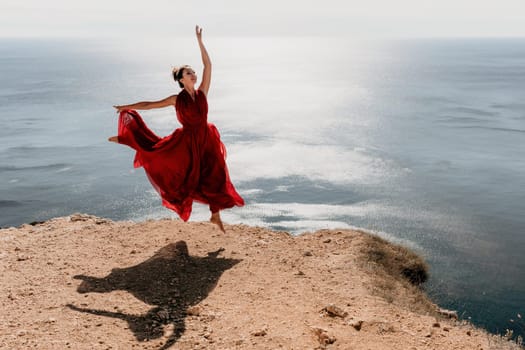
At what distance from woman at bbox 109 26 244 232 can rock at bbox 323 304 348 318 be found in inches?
116

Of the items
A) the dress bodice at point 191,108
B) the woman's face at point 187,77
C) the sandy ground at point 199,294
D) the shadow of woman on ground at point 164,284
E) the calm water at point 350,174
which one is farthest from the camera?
the calm water at point 350,174

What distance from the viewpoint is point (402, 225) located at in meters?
22.5

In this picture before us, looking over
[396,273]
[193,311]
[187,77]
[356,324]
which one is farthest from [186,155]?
[396,273]

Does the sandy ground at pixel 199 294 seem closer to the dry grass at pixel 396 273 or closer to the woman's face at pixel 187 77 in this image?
the dry grass at pixel 396 273

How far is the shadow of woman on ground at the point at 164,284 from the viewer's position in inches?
264

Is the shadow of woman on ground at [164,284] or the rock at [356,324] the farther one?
the rock at [356,324]

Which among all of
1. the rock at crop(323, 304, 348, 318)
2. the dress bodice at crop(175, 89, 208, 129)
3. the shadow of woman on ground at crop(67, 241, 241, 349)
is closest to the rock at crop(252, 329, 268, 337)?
the shadow of woman on ground at crop(67, 241, 241, 349)

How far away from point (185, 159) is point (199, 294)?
8.54 ft

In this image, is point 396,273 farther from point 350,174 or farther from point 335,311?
point 350,174

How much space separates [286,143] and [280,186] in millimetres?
11904

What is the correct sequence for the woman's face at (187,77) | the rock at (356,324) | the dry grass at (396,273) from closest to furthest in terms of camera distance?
the rock at (356,324), the woman's face at (187,77), the dry grass at (396,273)

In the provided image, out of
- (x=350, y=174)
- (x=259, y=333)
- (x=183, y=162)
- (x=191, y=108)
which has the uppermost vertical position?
(x=191, y=108)

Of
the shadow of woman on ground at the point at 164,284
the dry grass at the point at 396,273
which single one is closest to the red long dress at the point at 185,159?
the shadow of woman on ground at the point at 164,284

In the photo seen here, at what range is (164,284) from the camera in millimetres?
8047
